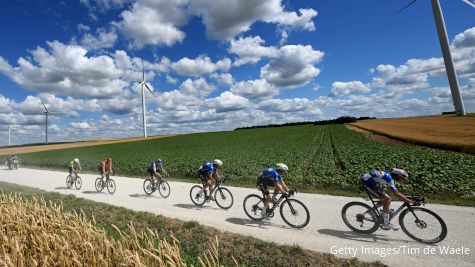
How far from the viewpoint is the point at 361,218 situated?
847cm

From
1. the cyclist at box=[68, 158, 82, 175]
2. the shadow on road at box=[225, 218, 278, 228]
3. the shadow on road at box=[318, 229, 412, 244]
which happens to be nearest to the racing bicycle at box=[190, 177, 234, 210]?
the shadow on road at box=[225, 218, 278, 228]

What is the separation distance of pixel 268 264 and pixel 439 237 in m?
4.66

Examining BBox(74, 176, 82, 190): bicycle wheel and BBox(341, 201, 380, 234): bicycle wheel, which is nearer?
BBox(341, 201, 380, 234): bicycle wheel

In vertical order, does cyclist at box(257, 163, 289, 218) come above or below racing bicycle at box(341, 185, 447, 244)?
above

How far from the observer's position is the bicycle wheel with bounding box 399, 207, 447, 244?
7.50 m

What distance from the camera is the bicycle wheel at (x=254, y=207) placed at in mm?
10085

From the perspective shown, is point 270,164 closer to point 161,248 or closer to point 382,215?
point 382,215

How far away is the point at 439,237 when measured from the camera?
24.5 ft

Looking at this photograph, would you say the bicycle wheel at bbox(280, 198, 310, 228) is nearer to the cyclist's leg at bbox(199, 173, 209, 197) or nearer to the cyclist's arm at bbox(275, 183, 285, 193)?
the cyclist's arm at bbox(275, 183, 285, 193)

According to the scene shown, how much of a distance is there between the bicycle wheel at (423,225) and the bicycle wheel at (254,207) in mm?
4387

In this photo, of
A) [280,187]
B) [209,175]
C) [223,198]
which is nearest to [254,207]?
[280,187]

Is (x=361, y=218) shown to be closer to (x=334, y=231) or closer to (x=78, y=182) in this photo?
(x=334, y=231)

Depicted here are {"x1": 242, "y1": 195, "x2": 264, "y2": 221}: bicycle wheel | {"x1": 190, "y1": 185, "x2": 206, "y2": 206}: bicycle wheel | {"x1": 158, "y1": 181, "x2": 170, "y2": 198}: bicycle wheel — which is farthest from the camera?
{"x1": 158, "y1": 181, "x2": 170, "y2": 198}: bicycle wheel

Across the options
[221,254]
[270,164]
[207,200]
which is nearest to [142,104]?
[270,164]
